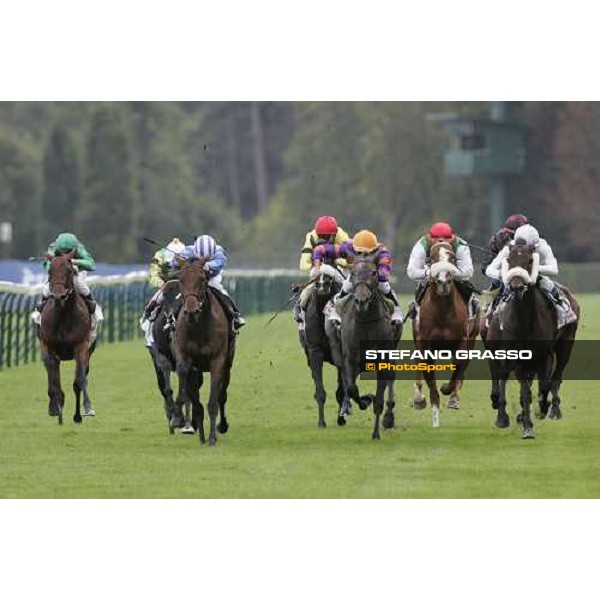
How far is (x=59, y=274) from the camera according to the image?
58.9 feet

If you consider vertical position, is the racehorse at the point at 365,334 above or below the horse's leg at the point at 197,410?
above

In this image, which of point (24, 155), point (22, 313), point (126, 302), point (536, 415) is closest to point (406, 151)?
point (24, 155)

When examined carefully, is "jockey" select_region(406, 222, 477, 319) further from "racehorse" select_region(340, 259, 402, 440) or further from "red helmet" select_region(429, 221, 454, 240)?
"racehorse" select_region(340, 259, 402, 440)

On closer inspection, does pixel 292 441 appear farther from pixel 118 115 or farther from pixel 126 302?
pixel 118 115

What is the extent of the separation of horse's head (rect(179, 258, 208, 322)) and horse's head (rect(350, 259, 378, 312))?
1.19 meters

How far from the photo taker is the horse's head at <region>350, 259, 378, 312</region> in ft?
53.7

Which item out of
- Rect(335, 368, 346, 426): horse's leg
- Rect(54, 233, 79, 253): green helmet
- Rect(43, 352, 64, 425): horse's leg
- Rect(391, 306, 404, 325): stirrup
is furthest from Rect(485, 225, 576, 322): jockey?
Rect(43, 352, 64, 425): horse's leg

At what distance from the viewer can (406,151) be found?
3155 inches

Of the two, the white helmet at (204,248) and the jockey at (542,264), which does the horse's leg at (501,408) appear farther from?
the white helmet at (204,248)

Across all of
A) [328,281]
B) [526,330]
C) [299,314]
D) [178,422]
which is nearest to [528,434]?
[526,330]

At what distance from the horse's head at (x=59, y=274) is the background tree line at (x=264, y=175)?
39767mm

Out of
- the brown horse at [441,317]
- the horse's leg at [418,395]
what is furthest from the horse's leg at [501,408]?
the horse's leg at [418,395]

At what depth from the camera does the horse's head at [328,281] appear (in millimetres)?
18312

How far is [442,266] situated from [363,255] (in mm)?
1341
